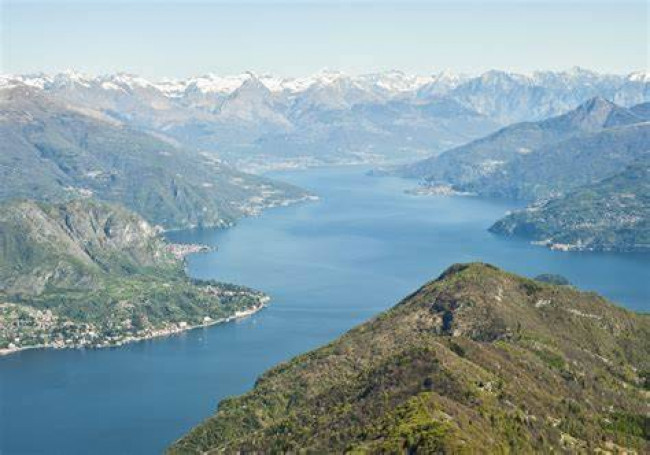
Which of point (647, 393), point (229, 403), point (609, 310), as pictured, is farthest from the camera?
point (609, 310)

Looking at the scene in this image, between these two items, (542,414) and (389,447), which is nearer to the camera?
(389,447)

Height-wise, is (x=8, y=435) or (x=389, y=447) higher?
(x=389, y=447)

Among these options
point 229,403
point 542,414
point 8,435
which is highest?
point 542,414

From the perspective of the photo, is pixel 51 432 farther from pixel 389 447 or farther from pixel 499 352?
pixel 389 447

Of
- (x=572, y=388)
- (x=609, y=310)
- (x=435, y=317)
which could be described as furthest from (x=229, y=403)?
(x=609, y=310)

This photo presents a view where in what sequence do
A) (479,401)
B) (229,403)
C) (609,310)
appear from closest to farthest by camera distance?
(479,401)
(229,403)
(609,310)

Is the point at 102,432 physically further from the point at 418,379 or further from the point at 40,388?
the point at 418,379

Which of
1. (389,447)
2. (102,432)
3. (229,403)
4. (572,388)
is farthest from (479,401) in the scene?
(102,432)
